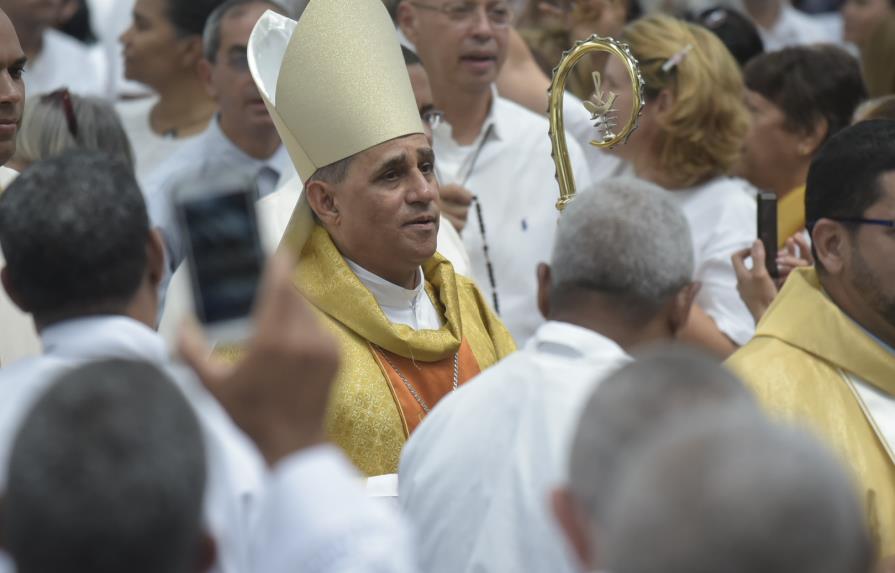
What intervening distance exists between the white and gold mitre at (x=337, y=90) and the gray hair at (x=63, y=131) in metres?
1.12

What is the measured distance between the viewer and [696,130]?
609 centimetres

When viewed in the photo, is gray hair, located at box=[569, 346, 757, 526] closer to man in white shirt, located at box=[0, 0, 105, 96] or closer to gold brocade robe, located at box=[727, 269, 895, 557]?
gold brocade robe, located at box=[727, 269, 895, 557]

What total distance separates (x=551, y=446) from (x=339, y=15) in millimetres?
1938

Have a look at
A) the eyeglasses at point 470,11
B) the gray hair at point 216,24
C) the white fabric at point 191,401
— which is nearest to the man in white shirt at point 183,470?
the white fabric at point 191,401

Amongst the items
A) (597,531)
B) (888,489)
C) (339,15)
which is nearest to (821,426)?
(888,489)

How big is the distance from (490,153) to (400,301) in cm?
155

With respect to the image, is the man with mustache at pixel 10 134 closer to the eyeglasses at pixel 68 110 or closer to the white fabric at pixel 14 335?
the white fabric at pixel 14 335

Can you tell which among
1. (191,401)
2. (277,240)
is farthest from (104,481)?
(277,240)

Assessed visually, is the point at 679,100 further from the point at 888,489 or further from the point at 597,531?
the point at 597,531

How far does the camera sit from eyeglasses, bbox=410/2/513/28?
20.1 feet

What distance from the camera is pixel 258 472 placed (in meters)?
2.54

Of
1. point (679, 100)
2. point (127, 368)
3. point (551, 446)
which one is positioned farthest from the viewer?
point (679, 100)

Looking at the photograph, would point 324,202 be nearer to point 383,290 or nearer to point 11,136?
point 383,290

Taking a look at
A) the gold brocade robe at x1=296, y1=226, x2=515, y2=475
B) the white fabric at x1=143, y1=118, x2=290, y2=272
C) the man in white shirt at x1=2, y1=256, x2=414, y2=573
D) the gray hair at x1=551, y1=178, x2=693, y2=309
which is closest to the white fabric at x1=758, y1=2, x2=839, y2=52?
the white fabric at x1=143, y1=118, x2=290, y2=272
